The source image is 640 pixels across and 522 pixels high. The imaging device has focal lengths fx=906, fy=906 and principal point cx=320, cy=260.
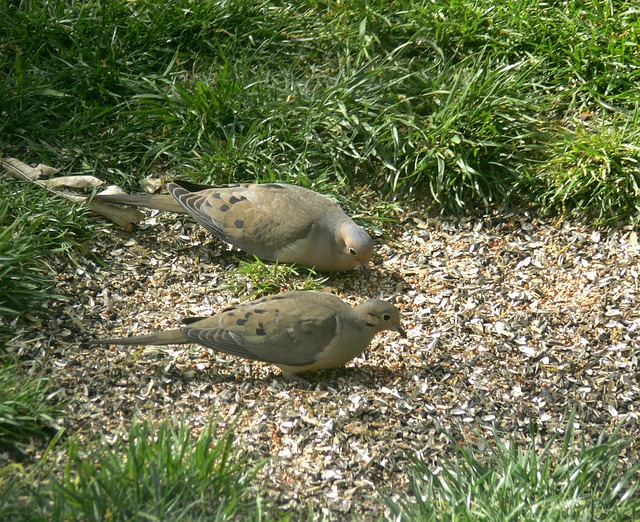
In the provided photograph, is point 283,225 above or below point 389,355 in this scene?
above

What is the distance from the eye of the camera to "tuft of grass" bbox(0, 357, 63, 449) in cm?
432

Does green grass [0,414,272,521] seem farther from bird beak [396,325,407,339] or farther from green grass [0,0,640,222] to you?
green grass [0,0,640,222]

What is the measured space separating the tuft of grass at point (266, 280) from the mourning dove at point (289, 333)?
69cm

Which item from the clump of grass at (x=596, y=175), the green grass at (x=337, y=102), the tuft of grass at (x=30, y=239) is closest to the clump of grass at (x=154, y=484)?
the tuft of grass at (x=30, y=239)

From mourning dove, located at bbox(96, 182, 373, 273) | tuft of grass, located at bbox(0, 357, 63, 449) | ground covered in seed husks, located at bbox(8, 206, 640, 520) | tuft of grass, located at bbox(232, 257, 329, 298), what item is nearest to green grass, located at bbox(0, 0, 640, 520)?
tuft of grass, located at bbox(232, 257, 329, 298)

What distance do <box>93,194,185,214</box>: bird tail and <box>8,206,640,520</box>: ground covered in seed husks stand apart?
23 cm

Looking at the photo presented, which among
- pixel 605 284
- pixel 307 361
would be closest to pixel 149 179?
pixel 307 361

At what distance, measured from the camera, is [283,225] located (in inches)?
231

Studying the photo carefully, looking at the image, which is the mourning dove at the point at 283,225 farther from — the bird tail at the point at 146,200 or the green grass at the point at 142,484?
the green grass at the point at 142,484

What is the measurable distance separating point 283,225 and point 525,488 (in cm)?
245

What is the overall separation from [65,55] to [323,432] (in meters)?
3.82

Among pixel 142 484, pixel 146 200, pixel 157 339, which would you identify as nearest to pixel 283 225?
pixel 146 200

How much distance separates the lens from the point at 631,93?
6684mm

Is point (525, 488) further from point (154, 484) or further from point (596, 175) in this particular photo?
point (596, 175)
